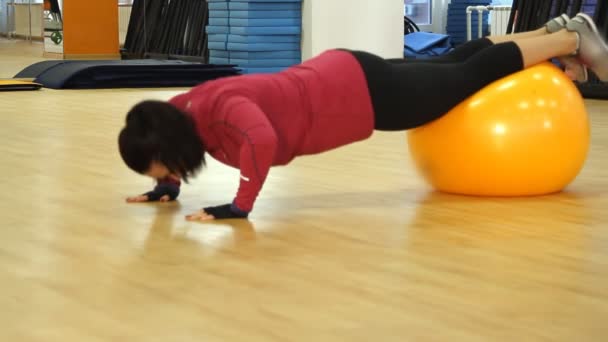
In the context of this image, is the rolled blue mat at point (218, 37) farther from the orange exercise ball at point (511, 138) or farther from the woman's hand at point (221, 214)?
the woman's hand at point (221, 214)

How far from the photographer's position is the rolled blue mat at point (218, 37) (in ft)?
31.3

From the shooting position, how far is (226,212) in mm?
2992

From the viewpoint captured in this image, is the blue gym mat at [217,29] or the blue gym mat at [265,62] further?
the blue gym mat at [217,29]

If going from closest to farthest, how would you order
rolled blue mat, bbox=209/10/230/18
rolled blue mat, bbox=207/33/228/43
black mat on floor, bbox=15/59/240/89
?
black mat on floor, bbox=15/59/240/89, rolled blue mat, bbox=209/10/230/18, rolled blue mat, bbox=207/33/228/43

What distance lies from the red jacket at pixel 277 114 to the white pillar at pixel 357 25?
5774 millimetres

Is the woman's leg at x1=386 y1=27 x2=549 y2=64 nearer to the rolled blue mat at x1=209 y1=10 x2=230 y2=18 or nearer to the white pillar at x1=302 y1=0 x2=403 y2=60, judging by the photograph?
the white pillar at x1=302 y1=0 x2=403 y2=60

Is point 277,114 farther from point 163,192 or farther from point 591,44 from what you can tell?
point 591,44

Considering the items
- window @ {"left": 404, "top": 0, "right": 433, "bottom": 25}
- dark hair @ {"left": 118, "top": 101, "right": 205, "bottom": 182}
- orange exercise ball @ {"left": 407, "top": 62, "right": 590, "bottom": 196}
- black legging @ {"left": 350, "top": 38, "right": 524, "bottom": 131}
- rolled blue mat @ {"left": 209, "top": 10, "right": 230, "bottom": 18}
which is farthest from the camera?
window @ {"left": 404, "top": 0, "right": 433, "bottom": 25}

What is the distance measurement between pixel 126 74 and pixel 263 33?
136cm

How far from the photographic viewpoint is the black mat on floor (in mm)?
8415

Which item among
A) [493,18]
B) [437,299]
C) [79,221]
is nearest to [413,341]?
[437,299]

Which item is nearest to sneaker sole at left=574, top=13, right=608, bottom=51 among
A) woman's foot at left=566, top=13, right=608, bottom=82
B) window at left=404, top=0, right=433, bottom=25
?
woman's foot at left=566, top=13, right=608, bottom=82

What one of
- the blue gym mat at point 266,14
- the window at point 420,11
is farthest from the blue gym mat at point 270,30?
the window at point 420,11

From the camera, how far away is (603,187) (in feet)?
12.0
